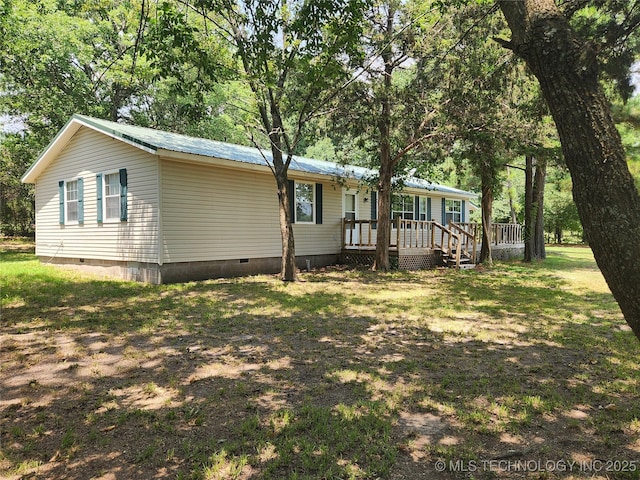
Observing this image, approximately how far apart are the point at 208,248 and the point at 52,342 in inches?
233

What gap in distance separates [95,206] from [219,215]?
3.73 meters

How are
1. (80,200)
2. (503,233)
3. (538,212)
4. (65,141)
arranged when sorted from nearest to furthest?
(80,200) < (65,141) < (538,212) < (503,233)

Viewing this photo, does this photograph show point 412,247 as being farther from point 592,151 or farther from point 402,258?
point 592,151

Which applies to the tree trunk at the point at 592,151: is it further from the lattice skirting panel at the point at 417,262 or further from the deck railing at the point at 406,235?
the lattice skirting panel at the point at 417,262

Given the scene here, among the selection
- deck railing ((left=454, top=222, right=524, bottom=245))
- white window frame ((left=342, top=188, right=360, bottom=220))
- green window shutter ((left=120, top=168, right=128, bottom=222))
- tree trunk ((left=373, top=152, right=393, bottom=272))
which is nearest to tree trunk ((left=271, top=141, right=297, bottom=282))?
tree trunk ((left=373, top=152, right=393, bottom=272))

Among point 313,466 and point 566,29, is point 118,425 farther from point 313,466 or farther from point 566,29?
point 566,29

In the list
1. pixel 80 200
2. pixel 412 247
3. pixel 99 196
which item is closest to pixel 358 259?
pixel 412 247

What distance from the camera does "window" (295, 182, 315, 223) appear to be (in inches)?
523

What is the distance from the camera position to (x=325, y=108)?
11539mm

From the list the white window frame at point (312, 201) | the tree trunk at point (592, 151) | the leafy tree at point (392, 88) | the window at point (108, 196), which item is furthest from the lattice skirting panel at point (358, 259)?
the tree trunk at point (592, 151)

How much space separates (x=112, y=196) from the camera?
1125 cm

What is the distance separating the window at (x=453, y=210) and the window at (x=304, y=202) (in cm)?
914

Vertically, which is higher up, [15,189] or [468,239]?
[15,189]

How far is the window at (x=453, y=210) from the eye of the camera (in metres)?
20.4
